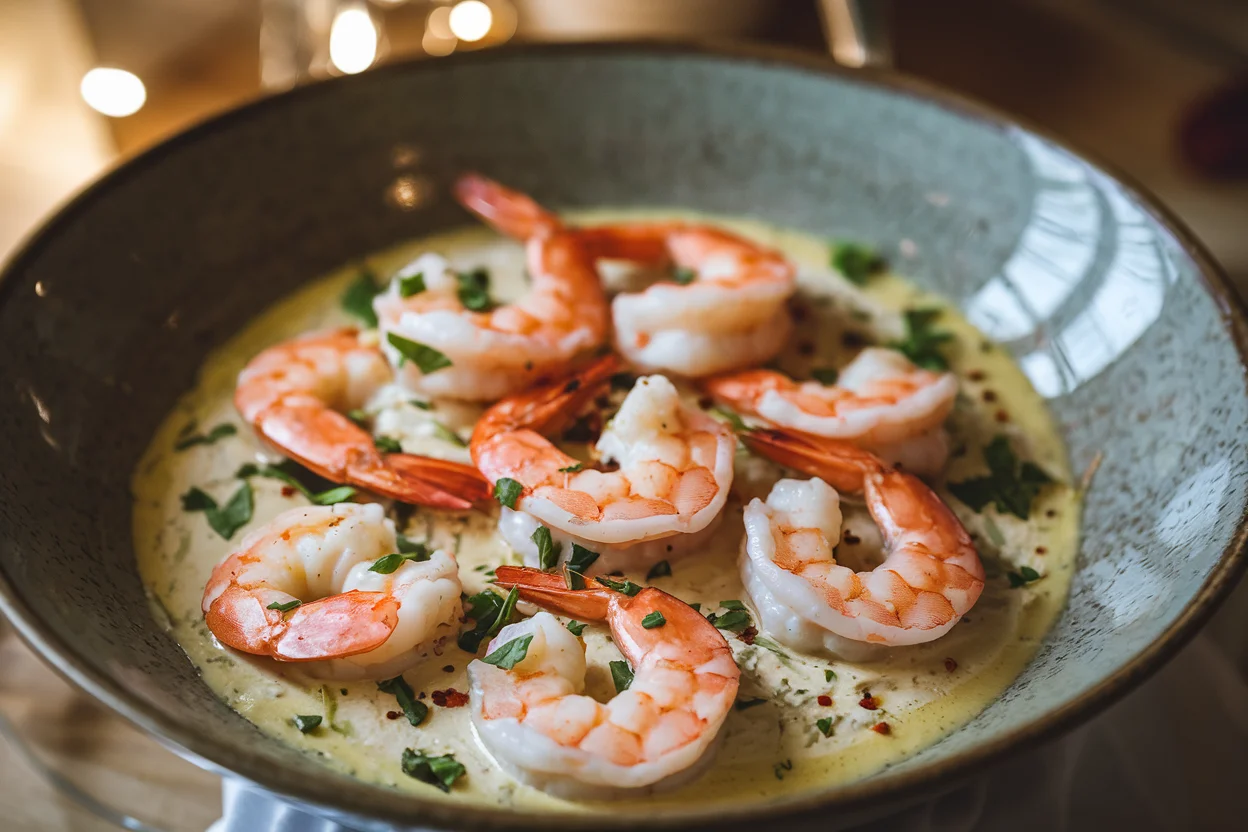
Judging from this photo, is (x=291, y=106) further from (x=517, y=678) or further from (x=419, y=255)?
(x=517, y=678)

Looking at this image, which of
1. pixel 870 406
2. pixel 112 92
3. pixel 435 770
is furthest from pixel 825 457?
pixel 112 92

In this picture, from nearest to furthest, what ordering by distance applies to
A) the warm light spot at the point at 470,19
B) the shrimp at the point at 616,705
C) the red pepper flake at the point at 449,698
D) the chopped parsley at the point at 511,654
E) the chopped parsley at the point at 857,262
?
the shrimp at the point at 616,705
the chopped parsley at the point at 511,654
the red pepper flake at the point at 449,698
the chopped parsley at the point at 857,262
the warm light spot at the point at 470,19

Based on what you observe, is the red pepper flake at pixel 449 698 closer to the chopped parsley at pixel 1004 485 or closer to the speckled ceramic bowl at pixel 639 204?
the speckled ceramic bowl at pixel 639 204

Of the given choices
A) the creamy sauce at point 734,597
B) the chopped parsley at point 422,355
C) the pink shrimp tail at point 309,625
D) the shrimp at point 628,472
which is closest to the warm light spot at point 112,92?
the creamy sauce at point 734,597

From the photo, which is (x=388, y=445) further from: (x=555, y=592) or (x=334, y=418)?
(x=555, y=592)

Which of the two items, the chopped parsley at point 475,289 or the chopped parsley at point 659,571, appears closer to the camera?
the chopped parsley at point 659,571

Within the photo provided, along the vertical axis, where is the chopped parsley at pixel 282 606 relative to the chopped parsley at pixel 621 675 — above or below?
above
